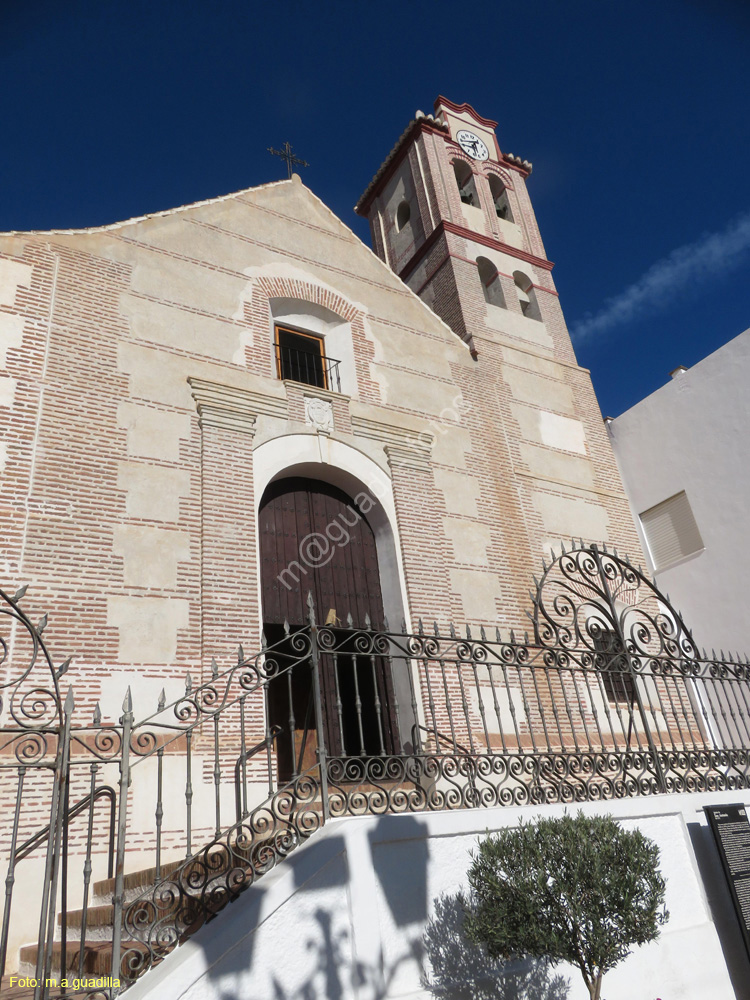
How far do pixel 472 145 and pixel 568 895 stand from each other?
661 inches

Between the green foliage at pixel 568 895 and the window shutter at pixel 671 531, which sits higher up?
the window shutter at pixel 671 531

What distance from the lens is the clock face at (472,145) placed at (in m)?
16.9

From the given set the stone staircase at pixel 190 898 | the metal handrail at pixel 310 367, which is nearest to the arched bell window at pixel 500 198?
the metal handrail at pixel 310 367

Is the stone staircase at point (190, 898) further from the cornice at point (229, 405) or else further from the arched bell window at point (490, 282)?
the arched bell window at point (490, 282)

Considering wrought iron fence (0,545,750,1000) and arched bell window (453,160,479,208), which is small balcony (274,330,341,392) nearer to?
wrought iron fence (0,545,750,1000)

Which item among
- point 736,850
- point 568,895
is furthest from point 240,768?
point 736,850

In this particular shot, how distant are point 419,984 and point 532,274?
13481 millimetres

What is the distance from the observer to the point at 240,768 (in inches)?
279

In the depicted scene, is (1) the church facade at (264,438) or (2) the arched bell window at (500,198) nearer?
(1) the church facade at (264,438)

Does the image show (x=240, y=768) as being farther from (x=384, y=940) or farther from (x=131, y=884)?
Answer: (x=384, y=940)

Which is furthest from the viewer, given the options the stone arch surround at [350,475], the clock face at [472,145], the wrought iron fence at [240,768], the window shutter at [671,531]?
the clock face at [472,145]

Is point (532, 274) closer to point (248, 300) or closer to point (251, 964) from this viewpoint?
point (248, 300)

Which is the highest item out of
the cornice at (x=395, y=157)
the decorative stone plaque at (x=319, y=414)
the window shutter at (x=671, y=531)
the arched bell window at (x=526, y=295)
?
the cornice at (x=395, y=157)

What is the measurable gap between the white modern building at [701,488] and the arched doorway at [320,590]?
21.6 feet
